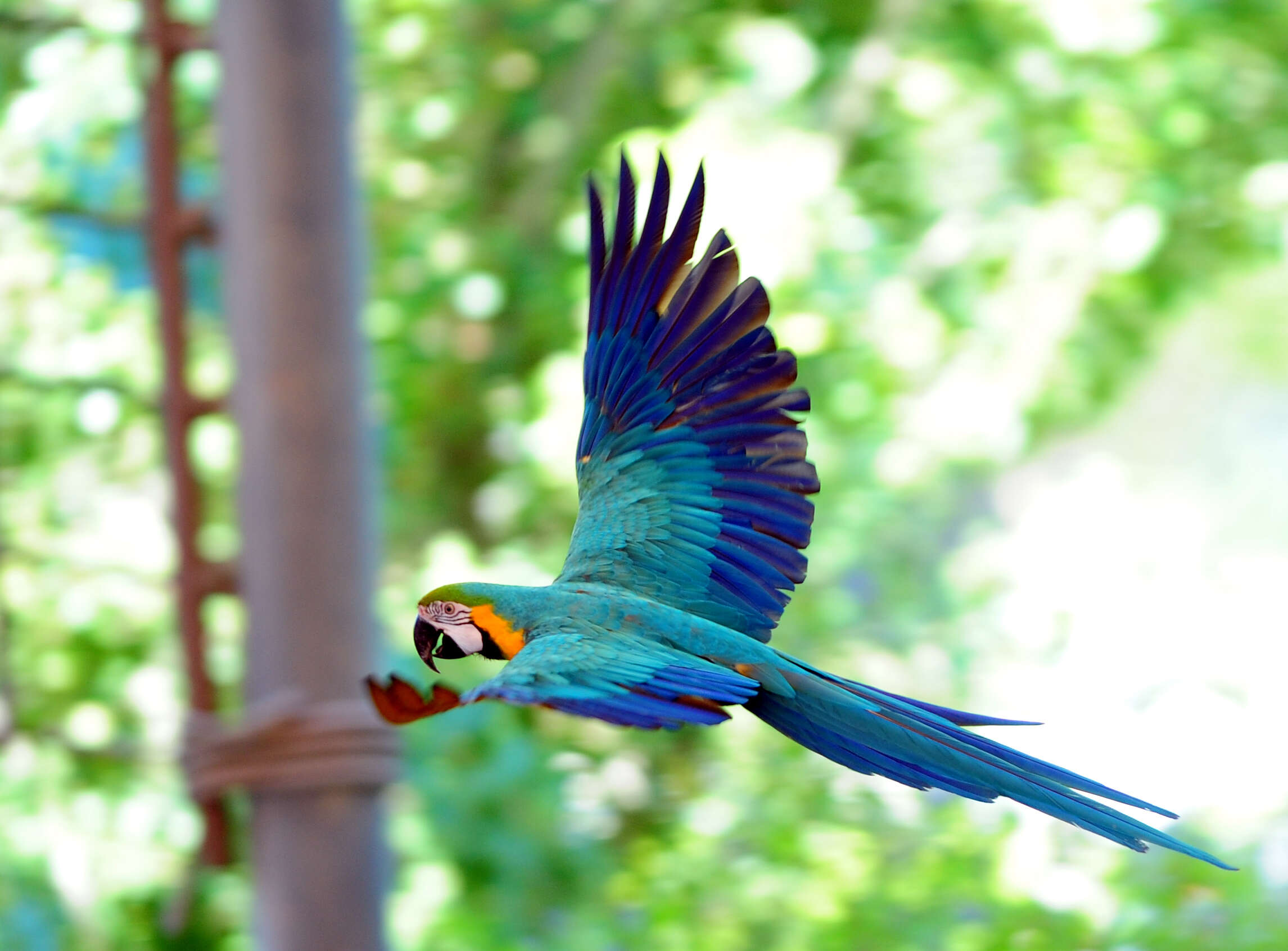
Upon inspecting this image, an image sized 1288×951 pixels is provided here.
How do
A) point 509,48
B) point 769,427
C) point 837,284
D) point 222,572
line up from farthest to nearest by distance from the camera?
point 509,48, point 837,284, point 222,572, point 769,427

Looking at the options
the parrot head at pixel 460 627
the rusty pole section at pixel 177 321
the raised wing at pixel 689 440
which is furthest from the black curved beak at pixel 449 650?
the rusty pole section at pixel 177 321

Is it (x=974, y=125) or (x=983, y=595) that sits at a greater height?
(x=974, y=125)

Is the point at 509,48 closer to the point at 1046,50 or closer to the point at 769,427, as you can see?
the point at 1046,50

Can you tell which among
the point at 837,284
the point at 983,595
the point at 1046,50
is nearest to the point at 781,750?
the point at 983,595

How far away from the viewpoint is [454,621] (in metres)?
0.77

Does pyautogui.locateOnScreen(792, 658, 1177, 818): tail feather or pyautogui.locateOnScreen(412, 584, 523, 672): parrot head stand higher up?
pyautogui.locateOnScreen(412, 584, 523, 672): parrot head

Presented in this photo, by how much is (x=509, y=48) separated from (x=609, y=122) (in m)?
0.25

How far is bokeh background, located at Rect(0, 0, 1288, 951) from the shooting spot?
209 cm

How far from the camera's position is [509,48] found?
2.72 m

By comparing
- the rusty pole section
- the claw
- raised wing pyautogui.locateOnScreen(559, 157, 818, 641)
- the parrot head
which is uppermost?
the rusty pole section

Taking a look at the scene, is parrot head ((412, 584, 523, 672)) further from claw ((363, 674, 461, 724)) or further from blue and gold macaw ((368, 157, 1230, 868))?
claw ((363, 674, 461, 724))

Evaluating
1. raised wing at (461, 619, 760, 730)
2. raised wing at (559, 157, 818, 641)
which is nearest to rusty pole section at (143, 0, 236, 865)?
raised wing at (559, 157, 818, 641)

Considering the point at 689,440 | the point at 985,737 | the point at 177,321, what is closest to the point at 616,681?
the point at 985,737

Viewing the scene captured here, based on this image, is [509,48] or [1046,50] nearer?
[1046,50]
